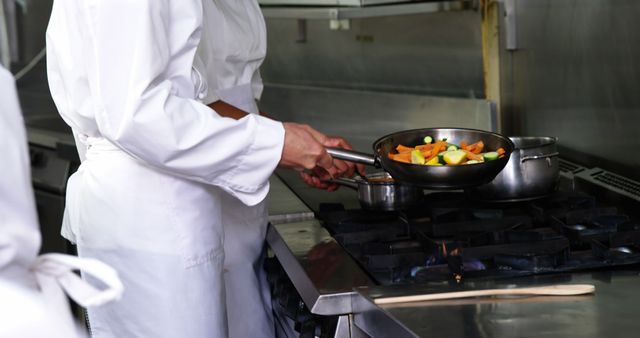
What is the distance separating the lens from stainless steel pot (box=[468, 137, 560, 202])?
6.04 ft

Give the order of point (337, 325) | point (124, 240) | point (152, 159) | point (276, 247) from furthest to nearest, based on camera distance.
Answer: point (276, 247), point (124, 240), point (152, 159), point (337, 325)

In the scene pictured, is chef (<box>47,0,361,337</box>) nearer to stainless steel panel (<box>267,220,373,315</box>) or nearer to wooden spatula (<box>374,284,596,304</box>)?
stainless steel panel (<box>267,220,373,315</box>)

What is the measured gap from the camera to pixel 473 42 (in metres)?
2.62

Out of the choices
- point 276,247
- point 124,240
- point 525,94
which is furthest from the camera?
point 525,94

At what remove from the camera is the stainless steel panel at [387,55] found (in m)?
2.66

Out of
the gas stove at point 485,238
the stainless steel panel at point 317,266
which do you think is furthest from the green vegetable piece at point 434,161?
the stainless steel panel at point 317,266

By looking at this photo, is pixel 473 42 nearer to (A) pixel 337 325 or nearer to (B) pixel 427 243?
(B) pixel 427 243

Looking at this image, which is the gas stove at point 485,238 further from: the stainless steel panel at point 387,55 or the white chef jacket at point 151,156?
the stainless steel panel at point 387,55

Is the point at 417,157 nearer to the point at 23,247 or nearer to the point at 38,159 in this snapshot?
the point at 23,247

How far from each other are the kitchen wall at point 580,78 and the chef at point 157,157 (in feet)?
2.07

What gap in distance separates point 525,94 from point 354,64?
0.85 m

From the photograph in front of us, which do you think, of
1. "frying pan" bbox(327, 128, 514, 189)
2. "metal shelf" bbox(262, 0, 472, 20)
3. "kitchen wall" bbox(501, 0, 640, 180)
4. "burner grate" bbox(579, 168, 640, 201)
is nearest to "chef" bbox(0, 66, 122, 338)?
"frying pan" bbox(327, 128, 514, 189)

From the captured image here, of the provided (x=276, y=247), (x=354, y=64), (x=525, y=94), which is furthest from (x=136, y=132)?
(x=354, y=64)

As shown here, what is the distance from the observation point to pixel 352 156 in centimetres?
177
